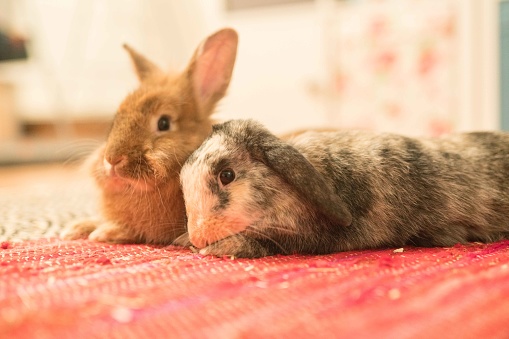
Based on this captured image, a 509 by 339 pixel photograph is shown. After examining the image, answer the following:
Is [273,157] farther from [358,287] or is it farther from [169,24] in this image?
[169,24]

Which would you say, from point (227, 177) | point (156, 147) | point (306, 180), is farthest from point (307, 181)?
point (156, 147)

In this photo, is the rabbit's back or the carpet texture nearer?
the carpet texture

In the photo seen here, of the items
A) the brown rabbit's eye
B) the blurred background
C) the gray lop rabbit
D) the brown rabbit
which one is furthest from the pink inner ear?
the blurred background

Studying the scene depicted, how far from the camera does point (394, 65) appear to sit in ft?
11.7

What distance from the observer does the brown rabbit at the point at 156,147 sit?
122 cm

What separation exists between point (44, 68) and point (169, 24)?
1238mm

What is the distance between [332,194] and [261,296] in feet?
1.01

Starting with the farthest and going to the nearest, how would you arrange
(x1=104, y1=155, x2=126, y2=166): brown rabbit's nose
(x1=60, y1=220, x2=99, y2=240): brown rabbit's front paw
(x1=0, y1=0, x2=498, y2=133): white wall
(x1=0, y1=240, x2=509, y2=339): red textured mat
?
(x1=0, y1=0, x2=498, y2=133): white wall < (x1=60, y1=220, x2=99, y2=240): brown rabbit's front paw < (x1=104, y1=155, x2=126, y2=166): brown rabbit's nose < (x1=0, y1=240, x2=509, y2=339): red textured mat

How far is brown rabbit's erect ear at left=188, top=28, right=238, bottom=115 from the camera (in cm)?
138

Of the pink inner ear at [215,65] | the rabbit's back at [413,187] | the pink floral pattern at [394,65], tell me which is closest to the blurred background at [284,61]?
the pink floral pattern at [394,65]

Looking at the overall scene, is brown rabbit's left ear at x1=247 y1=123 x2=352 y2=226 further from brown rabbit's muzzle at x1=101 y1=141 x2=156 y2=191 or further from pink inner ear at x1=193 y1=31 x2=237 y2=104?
pink inner ear at x1=193 y1=31 x2=237 y2=104

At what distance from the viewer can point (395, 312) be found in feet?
2.25

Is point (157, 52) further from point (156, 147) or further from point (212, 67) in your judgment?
point (156, 147)

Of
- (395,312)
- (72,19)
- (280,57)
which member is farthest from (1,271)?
(72,19)
